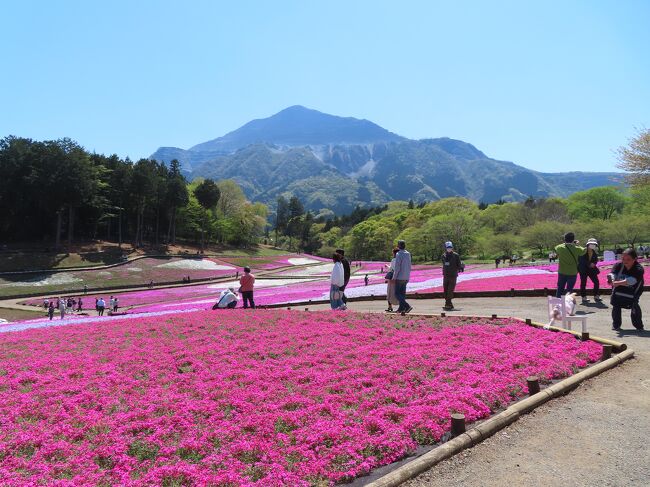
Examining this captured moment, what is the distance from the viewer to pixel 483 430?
6.39m

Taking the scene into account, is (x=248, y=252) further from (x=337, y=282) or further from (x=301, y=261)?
(x=337, y=282)

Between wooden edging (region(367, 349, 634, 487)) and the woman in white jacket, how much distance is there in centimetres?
996

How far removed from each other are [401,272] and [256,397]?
9.62 metres

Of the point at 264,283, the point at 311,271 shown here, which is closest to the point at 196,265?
the point at 311,271

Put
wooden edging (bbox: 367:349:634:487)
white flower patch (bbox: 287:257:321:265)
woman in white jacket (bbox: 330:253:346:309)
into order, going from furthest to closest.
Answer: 1. white flower patch (bbox: 287:257:321:265)
2. woman in white jacket (bbox: 330:253:346:309)
3. wooden edging (bbox: 367:349:634:487)

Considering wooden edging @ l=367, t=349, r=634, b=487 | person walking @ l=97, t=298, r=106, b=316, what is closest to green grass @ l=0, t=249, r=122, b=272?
person walking @ l=97, t=298, r=106, b=316

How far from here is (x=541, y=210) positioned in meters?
98.4

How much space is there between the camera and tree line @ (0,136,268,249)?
230ft

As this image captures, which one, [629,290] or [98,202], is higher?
[98,202]

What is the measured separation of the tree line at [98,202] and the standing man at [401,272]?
67.1 m

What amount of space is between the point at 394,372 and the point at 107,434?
529cm

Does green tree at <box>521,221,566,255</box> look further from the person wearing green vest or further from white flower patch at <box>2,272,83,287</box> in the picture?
white flower patch at <box>2,272,83,287</box>

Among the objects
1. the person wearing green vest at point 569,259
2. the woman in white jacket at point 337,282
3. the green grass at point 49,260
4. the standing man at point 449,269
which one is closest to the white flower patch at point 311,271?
the green grass at point 49,260

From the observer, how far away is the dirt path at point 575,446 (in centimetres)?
536
